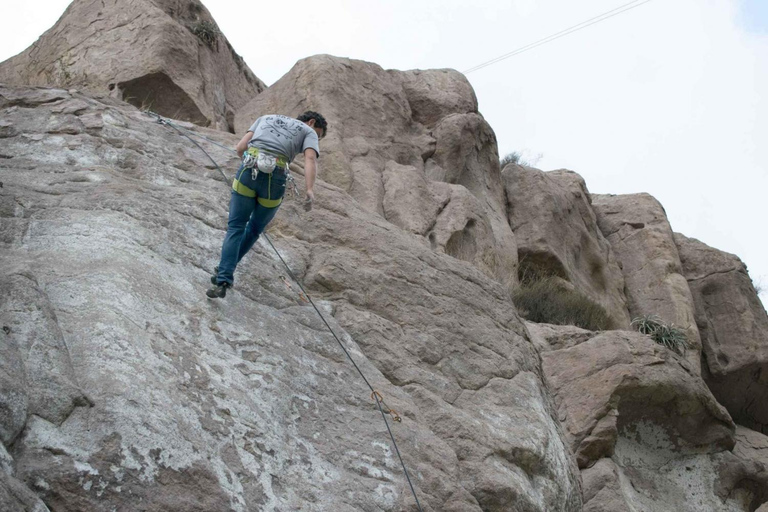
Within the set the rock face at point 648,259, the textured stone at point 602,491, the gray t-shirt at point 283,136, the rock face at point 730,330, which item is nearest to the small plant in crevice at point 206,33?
the gray t-shirt at point 283,136

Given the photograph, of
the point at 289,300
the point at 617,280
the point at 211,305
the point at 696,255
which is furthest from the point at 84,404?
the point at 696,255

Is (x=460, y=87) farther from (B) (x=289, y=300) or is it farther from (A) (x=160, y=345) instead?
(A) (x=160, y=345)

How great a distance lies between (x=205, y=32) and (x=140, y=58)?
207cm

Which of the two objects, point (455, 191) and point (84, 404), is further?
point (455, 191)

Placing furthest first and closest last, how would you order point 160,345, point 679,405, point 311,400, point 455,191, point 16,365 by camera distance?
point 455,191 → point 679,405 → point 311,400 → point 160,345 → point 16,365

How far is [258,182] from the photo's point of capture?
8164 millimetres

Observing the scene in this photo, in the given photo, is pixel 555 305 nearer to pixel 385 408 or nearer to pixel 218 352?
pixel 385 408

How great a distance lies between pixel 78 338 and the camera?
21.6 ft

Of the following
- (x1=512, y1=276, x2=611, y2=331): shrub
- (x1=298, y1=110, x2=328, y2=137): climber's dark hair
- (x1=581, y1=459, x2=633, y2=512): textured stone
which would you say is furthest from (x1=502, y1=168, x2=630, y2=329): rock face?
(x1=298, y1=110, x2=328, y2=137): climber's dark hair

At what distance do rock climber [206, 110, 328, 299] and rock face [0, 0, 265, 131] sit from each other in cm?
683

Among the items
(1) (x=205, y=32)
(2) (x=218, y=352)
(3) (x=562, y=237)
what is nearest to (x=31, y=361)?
(2) (x=218, y=352)

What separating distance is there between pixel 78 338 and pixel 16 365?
73cm

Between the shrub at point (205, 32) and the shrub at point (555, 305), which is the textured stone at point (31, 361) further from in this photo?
the shrub at point (205, 32)

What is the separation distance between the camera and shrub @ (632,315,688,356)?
52.4ft
